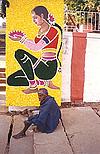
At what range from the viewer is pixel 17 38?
366 inches

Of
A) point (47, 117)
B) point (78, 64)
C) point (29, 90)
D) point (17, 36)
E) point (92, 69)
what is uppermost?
point (17, 36)

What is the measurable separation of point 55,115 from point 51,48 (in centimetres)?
194

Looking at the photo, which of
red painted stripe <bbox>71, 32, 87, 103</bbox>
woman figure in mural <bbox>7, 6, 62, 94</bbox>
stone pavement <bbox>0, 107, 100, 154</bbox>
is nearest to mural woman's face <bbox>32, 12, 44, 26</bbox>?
woman figure in mural <bbox>7, 6, 62, 94</bbox>

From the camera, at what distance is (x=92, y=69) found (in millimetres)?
10289

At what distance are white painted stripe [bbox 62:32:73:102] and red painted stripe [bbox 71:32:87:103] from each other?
0.10 m

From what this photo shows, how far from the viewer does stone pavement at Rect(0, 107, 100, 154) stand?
6812 millimetres

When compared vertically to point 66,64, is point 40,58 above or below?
above

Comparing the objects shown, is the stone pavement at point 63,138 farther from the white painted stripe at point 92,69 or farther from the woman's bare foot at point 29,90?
the white painted stripe at point 92,69

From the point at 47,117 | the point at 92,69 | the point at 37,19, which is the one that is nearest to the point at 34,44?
the point at 37,19

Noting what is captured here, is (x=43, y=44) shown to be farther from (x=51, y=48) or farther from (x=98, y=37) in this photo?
(x=98, y=37)

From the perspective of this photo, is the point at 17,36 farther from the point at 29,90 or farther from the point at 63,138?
the point at 63,138

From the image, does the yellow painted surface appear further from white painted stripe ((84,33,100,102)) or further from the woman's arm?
white painted stripe ((84,33,100,102))

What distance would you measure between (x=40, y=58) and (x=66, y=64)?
3.27 feet

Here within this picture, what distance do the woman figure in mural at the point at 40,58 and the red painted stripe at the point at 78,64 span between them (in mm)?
821
